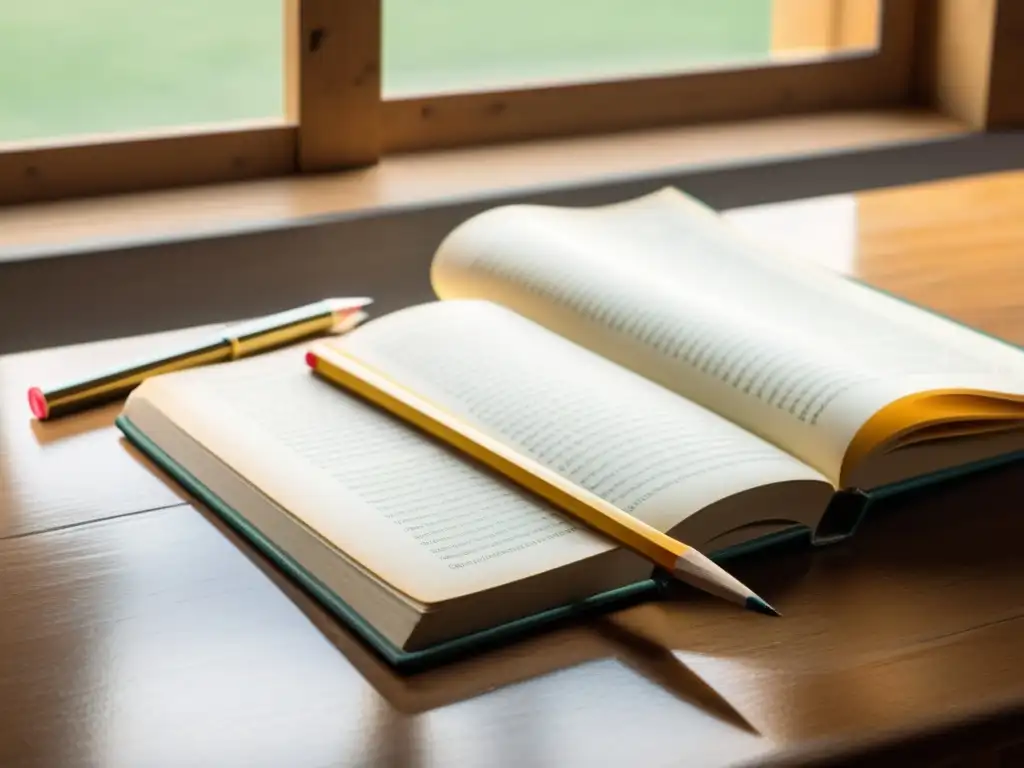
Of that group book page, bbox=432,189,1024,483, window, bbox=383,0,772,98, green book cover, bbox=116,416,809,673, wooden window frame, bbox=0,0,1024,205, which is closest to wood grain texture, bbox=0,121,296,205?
wooden window frame, bbox=0,0,1024,205

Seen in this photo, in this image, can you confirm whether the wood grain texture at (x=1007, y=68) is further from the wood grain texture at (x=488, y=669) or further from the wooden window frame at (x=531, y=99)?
the wood grain texture at (x=488, y=669)

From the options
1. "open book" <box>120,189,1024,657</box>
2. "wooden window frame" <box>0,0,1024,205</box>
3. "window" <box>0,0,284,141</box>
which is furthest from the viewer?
"window" <box>0,0,284,141</box>

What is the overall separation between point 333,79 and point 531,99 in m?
0.29

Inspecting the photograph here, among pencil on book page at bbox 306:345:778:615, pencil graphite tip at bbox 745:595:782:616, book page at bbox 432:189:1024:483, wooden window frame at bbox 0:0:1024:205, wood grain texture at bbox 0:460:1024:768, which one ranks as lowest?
wood grain texture at bbox 0:460:1024:768

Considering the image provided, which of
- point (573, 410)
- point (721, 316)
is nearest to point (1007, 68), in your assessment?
point (721, 316)

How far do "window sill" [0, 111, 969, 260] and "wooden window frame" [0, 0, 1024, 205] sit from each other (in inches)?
0.8

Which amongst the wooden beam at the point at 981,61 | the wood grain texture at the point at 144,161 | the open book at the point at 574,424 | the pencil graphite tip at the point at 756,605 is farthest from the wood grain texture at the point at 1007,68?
the pencil graphite tip at the point at 756,605

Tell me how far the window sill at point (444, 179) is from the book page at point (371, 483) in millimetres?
631

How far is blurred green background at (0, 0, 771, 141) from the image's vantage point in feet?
5.81

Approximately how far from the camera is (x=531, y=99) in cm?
189

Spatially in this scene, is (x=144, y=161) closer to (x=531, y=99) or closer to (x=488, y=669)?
(x=531, y=99)

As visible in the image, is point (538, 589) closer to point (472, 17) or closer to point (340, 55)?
point (340, 55)

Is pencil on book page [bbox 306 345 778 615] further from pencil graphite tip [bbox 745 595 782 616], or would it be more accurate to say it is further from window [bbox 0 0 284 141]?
window [bbox 0 0 284 141]

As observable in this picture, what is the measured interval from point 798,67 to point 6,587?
154 cm
